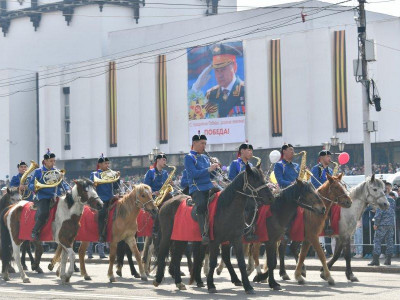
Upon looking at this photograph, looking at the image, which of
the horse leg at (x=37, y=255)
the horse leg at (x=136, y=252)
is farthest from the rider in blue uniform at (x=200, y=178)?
the horse leg at (x=37, y=255)

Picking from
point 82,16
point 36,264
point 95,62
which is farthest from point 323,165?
point 82,16

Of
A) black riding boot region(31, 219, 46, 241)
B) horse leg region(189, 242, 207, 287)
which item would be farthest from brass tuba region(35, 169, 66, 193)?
horse leg region(189, 242, 207, 287)

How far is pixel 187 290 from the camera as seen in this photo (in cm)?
1747

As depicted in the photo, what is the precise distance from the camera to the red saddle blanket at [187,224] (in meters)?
16.9

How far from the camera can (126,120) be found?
266 feet

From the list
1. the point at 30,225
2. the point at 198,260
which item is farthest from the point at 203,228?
the point at 30,225

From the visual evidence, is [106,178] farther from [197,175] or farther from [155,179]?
[197,175]

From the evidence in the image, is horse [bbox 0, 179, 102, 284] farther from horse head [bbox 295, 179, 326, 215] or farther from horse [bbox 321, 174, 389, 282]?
horse [bbox 321, 174, 389, 282]

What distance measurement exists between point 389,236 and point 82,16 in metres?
68.6

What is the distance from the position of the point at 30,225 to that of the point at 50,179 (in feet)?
3.64

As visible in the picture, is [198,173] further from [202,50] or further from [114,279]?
[202,50]

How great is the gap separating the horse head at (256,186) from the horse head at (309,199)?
182 centimetres

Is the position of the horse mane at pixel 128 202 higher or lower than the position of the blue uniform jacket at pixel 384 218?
higher

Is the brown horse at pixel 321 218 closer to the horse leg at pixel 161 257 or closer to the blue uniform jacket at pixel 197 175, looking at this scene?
the blue uniform jacket at pixel 197 175
